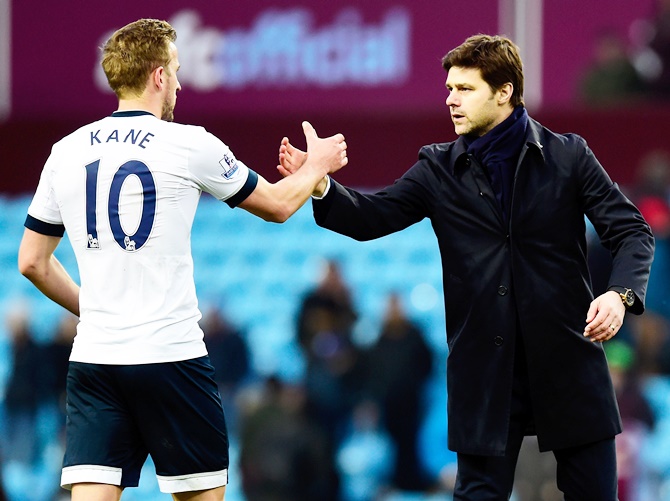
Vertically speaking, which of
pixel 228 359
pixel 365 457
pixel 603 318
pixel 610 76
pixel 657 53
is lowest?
pixel 365 457

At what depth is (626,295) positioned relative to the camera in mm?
4188

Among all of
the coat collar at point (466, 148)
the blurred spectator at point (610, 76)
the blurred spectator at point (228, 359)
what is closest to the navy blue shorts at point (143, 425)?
the coat collar at point (466, 148)

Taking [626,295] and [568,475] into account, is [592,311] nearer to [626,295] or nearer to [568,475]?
[626,295]

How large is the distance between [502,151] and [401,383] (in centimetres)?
612

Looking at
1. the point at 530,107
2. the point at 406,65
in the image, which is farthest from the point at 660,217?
the point at 406,65

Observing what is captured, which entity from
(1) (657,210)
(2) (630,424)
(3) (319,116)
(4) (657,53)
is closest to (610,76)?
(4) (657,53)

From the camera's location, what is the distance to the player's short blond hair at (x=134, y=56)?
4.12 meters

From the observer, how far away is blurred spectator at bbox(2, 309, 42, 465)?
35.0 feet

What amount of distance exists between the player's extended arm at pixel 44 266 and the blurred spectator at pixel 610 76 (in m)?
7.03

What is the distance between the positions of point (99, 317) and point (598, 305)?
1544 mm

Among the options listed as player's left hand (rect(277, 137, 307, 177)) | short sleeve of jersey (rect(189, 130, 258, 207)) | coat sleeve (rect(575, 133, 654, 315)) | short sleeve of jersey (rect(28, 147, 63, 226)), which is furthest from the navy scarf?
short sleeve of jersey (rect(28, 147, 63, 226))

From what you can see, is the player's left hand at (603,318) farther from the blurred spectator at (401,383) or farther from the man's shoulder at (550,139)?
the blurred spectator at (401,383)

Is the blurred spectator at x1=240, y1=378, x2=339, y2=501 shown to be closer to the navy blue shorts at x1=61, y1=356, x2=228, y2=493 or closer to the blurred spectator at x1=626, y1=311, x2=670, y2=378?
the blurred spectator at x1=626, y1=311, x2=670, y2=378

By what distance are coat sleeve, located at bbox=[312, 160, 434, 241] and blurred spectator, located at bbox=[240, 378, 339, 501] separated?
5.90 meters
